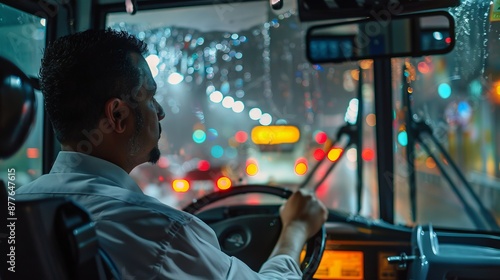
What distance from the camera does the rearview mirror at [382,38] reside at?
2367 millimetres

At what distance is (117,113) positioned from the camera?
152 cm

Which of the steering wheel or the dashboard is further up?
Answer: the steering wheel

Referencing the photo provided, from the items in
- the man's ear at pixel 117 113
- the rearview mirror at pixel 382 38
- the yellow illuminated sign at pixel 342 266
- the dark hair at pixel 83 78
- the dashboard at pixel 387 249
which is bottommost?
the yellow illuminated sign at pixel 342 266

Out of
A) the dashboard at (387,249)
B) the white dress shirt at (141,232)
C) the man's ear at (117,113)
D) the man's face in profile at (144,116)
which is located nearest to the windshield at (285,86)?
the dashboard at (387,249)

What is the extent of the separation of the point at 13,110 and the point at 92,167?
45cm

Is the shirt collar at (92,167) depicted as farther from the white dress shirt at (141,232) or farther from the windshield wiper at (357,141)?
the windshield wiper at (357,141)

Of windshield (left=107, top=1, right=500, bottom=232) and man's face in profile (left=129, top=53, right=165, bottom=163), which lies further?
windshield (left=107, top=1, right=500, bottom=232)

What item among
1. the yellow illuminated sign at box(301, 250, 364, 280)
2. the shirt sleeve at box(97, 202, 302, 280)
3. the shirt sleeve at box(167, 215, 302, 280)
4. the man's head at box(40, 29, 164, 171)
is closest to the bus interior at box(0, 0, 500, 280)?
the yellow illuminated sign at box(301, 250, 364, 280)

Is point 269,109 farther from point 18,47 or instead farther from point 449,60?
point 18,47

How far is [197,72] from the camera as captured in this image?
12.0ft

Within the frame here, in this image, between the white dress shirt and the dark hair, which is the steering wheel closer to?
the white dress shirt

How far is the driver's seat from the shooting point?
1.11 metres

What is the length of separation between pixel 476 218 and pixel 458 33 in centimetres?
122

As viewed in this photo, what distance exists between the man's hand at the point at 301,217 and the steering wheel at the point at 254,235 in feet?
0.28
